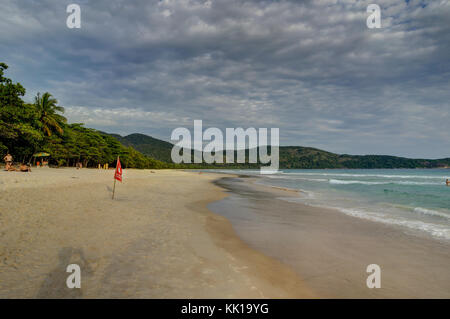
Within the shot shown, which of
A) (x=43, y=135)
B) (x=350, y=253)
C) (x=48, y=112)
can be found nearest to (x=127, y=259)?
(x=350, y=253)

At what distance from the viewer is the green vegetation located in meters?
22.9

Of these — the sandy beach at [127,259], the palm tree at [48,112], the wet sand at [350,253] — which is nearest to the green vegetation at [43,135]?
the palm tree at [48,112]

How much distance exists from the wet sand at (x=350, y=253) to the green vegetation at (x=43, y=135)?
83.8ft

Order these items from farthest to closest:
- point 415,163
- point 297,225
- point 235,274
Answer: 1. point 415,163
2. point 297,225
3. point 235,274

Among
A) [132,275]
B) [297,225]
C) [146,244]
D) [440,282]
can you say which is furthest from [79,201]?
[440,282]

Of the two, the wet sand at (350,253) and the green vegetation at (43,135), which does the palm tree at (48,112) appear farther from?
the wet sand at (350,253)

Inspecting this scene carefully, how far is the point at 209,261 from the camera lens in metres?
5.35

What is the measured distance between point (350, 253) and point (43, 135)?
43.6 metres

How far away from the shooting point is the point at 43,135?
35.2 metres

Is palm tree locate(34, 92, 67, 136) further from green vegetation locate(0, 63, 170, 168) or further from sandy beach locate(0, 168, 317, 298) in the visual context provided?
sandy beach locate(0, 168, 317, 298)

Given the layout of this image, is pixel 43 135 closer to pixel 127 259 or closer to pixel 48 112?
pixel 48 112
